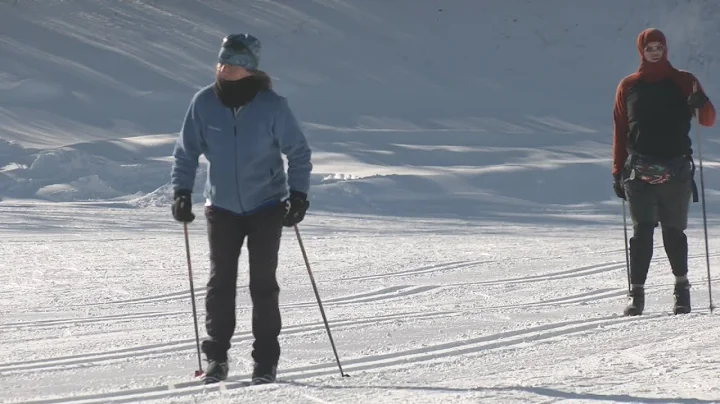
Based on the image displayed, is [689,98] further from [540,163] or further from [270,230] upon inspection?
[540,163]

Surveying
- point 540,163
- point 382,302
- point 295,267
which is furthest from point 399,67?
point 382,302

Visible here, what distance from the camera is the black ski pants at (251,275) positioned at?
4.63 meters

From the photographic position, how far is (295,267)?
1044cm

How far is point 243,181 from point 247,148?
4.8 inches

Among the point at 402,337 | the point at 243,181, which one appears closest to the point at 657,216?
the point at 402,337

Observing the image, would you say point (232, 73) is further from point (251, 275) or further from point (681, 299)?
point (681, 299)

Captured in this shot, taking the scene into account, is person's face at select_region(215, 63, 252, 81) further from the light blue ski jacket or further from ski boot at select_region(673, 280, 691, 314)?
ski boot at select_region(673, 280, 691, 314)

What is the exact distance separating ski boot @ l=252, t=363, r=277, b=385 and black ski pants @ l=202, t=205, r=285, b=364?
22 mm

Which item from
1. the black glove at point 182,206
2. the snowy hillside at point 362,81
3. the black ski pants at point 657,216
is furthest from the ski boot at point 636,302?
the snowy hillside at point 362,81

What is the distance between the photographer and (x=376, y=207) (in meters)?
18.5

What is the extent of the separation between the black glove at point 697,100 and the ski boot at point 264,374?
9.08 ft

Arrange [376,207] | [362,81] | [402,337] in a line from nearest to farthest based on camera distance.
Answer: [402,337]
[376,207]
[362,81]

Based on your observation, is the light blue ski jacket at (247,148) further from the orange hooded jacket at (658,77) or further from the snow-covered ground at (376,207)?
the orange hooded jacket at (658,77)

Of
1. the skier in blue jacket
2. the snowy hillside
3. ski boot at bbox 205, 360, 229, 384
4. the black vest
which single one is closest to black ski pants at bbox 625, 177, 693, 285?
the black vest
